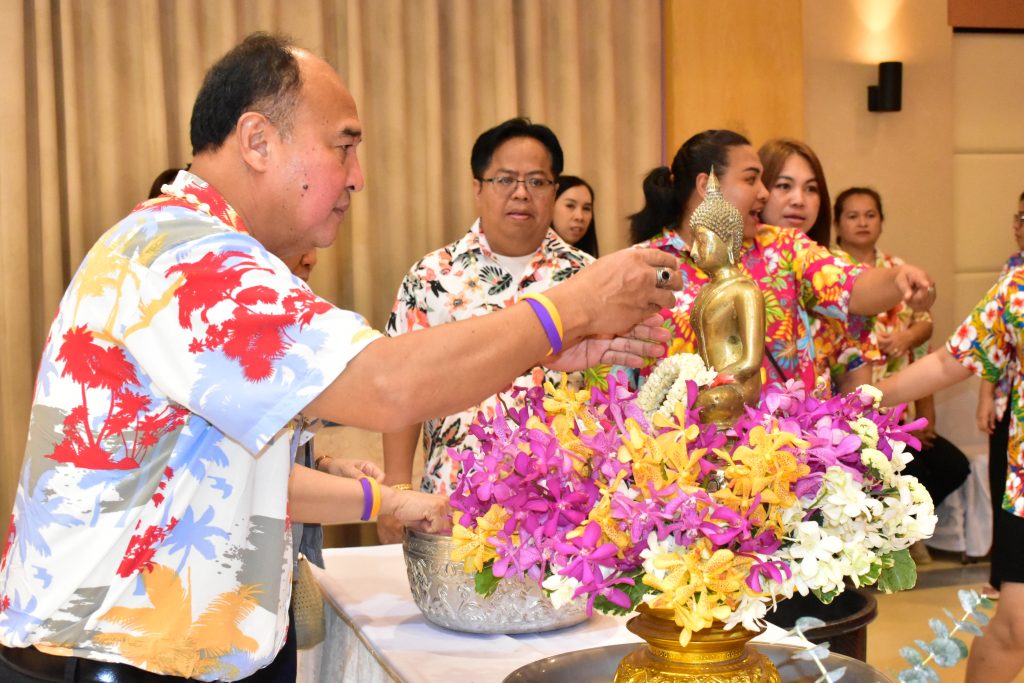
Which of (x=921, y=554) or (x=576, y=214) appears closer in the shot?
(x=576, y=214)

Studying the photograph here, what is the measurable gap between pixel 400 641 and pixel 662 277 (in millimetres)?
692

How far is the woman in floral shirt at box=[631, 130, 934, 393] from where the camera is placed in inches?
110

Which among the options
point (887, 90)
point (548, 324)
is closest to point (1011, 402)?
point (548, 324)

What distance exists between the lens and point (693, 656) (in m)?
1.19

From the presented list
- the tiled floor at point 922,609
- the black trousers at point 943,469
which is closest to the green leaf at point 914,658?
the tiled floor at point 922,609

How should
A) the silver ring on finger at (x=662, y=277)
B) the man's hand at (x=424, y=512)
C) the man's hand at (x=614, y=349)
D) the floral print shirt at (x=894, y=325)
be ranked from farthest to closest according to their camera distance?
1. the floral print shirt at (x=894, y=325)
2. the man's hand at (x=424, y=512)
3. the man's hand at (x=614, y=349)
4. the silver ring on finger at (x=662, y=277)

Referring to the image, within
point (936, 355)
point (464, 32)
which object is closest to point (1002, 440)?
point (936, 355)

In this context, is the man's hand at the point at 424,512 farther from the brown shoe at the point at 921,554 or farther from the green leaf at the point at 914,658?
the brown shoe at the point at 921,554

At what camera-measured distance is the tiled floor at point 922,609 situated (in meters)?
3.93

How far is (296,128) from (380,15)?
11.7 ft

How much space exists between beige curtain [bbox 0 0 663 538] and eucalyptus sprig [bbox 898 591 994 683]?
4065 millimetres

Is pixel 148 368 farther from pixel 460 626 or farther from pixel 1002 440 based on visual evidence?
pixel 1002 440

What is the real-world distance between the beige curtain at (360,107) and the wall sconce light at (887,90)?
1.22m

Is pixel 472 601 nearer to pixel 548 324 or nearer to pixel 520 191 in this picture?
pixel 548 324
